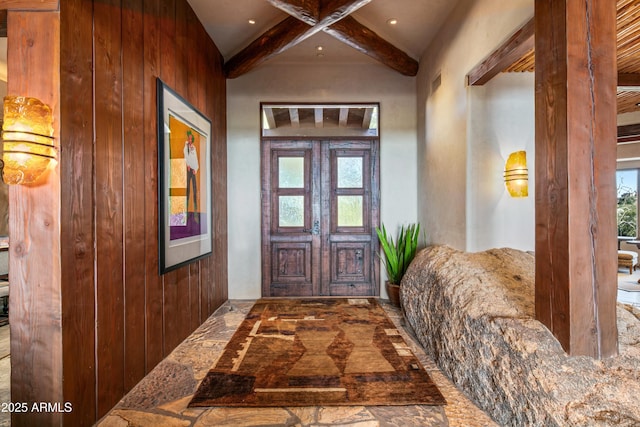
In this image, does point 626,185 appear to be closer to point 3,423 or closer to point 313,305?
point 313,305

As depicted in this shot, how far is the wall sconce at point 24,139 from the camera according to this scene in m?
1.34

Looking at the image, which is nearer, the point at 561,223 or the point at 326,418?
the point at 561,223

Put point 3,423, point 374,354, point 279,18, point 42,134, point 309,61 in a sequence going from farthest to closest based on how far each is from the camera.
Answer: point 309,61 < point 279,18 < point 374,354 < point 3,423 < point 42,134

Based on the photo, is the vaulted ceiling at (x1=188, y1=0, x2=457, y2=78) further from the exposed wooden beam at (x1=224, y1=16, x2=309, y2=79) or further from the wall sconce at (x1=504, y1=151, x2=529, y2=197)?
the wall sconce at (x1=504, y1=151, x2=529, y2=197)

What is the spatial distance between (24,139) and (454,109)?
3.32 m

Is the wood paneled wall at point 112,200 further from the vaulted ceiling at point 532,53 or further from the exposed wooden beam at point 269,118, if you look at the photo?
the vaulted ceiling at point 532,53

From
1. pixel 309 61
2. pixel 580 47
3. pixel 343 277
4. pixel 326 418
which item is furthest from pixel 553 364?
pixel 309 61

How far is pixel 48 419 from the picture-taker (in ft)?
4.80

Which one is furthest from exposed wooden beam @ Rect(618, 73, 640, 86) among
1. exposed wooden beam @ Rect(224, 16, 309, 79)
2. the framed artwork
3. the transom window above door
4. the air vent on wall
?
the framed artwork

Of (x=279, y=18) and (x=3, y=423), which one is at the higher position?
(x=279, y=18)

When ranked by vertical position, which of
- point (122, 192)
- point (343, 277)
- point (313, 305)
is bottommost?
point (313, 305)

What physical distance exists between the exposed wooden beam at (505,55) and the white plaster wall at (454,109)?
0.22 ft

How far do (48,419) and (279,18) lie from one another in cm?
396

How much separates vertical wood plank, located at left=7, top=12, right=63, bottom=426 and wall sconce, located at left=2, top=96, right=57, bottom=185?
0.08 meters
